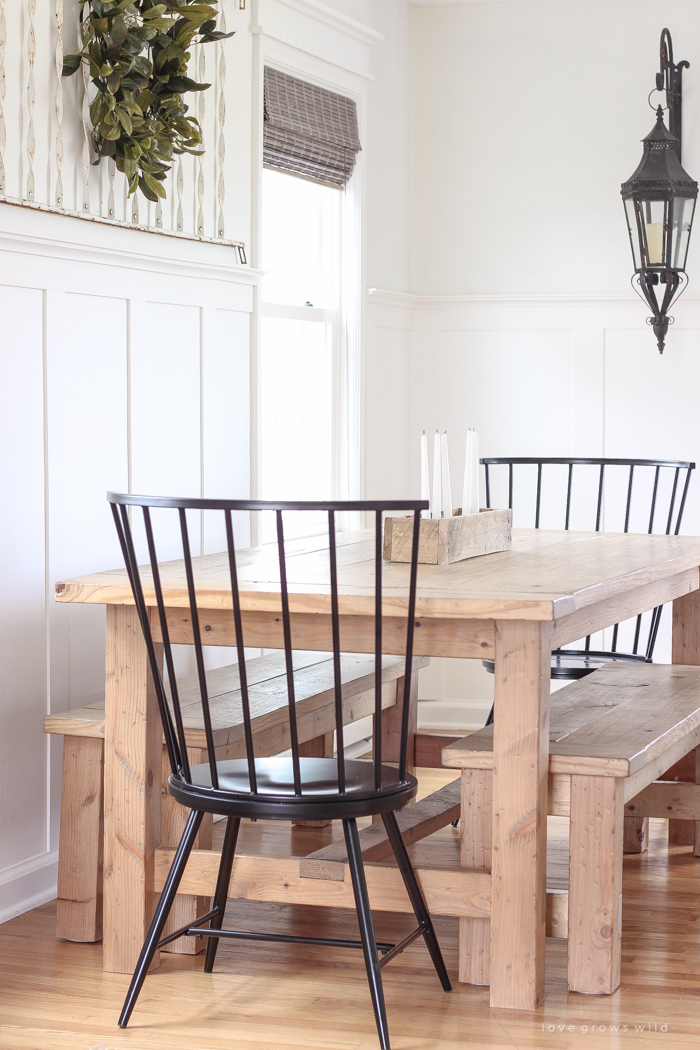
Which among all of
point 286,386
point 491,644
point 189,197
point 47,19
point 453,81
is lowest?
point 491,644

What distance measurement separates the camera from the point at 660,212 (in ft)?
13.8

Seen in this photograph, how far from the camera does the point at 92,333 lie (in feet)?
9.93

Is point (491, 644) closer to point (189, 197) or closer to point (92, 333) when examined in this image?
point (92, 333)

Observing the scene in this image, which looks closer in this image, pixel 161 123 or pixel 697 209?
pixel 161 123

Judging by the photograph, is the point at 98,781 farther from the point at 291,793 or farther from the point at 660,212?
the point at 660,212

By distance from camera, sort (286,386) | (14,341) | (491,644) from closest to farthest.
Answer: (491,644), (14,341), (286,386)

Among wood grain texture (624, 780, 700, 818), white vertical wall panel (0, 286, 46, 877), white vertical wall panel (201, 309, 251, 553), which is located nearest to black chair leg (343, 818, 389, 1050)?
white vertical wall panel (0, 286, 46, 877)

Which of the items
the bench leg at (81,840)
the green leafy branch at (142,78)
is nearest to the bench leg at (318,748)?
the bench leg at (81,840)

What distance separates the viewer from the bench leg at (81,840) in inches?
102

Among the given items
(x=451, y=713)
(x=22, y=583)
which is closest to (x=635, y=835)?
(x=451, y=713)

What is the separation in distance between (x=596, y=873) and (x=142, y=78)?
2094mm

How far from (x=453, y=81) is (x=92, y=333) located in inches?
97.8

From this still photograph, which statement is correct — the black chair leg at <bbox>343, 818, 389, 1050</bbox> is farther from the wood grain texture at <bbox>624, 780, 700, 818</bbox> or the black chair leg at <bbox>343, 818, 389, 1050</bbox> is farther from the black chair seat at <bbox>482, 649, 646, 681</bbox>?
the black chair seat at <bbox>482, 649, 646, 681</bbox>

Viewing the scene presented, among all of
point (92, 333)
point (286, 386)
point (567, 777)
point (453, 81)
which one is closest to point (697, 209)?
point (453, 81)
